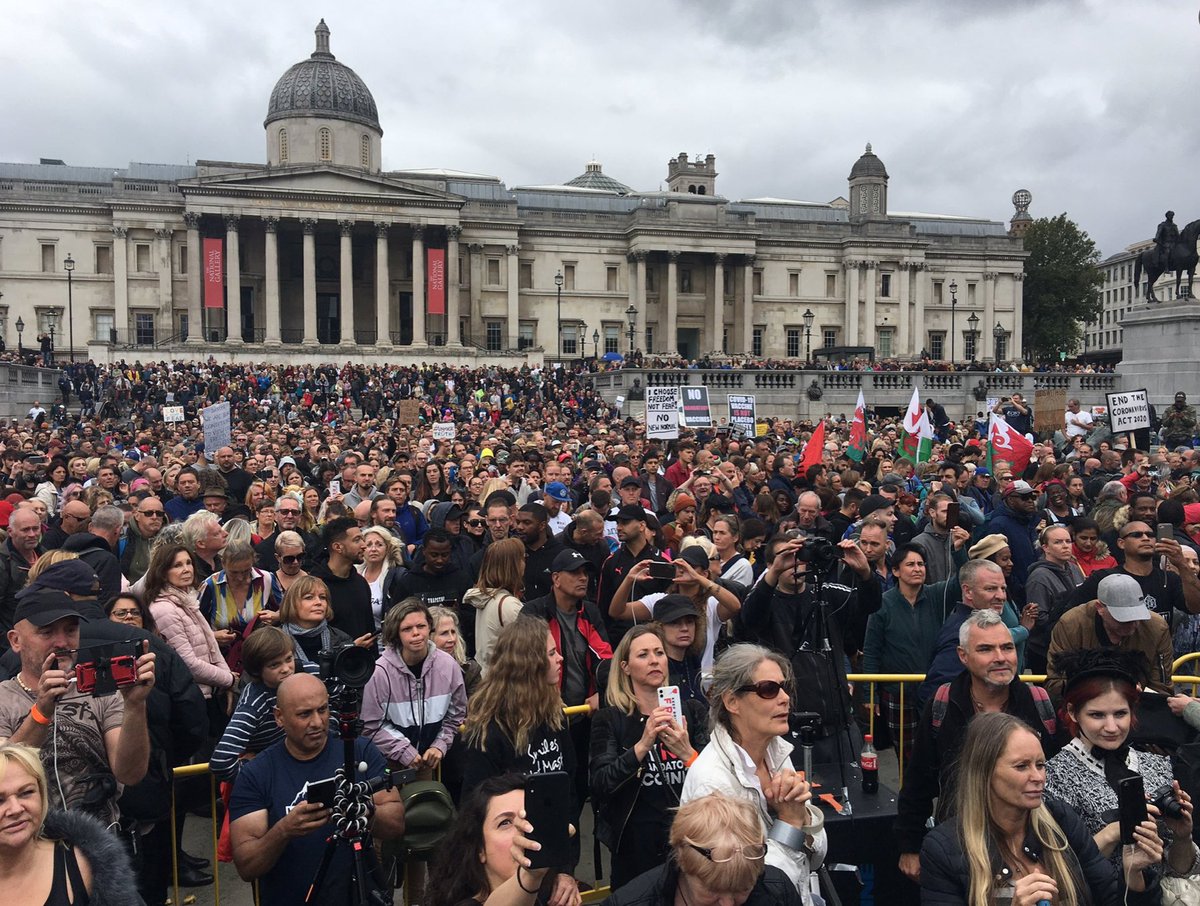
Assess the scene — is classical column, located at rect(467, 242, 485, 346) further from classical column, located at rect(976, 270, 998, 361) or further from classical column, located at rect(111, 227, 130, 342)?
classical column, located at rect(976, 270, 998, 361)

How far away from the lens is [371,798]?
443cm

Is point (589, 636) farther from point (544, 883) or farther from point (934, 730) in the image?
point (544, 883)

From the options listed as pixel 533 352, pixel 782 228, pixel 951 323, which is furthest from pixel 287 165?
pixel 951 323

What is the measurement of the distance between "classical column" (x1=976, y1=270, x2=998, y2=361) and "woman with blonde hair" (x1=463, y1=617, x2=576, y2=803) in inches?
3105

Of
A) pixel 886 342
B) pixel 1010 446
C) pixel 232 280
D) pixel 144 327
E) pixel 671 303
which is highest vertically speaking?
pixel 232 280

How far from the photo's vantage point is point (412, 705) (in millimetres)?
5820

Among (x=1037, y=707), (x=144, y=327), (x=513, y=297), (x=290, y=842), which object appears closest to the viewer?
(x=290, y=842)

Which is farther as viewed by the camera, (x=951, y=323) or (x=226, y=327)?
(x=951, y=323)

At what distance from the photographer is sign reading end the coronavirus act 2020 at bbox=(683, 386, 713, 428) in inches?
885

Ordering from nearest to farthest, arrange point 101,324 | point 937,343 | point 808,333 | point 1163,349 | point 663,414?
1. point 663,414
2. point 1163,349
3. point 101,324
4. point 808,333
5. point 937,343

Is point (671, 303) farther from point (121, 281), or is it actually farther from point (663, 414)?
point (663, 414)

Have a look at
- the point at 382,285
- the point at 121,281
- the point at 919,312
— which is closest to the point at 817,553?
the point at 382,285

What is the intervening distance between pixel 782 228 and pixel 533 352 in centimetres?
2221

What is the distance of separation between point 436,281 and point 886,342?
34.4 m
